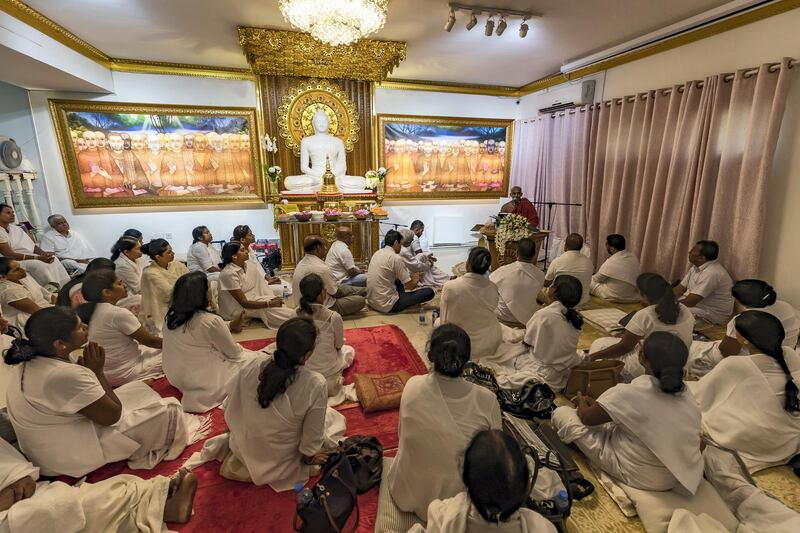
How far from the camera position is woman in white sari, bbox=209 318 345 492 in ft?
6.65

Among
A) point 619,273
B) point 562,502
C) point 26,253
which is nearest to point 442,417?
point 562,502

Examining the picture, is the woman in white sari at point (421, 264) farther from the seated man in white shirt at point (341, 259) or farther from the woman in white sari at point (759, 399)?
the woman in white sari at point (759, 399)

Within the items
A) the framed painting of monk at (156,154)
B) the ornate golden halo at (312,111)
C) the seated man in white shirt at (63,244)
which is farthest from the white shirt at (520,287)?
the seated man in white shirt at (63,244)

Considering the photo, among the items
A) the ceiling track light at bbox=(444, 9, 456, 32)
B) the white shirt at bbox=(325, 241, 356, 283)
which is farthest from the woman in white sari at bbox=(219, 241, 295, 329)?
the ceiling track light at bbox=(444, 9, 456, 32)

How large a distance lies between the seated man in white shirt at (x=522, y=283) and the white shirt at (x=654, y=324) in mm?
1456

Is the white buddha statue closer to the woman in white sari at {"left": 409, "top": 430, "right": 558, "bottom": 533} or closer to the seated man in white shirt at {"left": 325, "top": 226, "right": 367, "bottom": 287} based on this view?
the seated man in white shirt at {"left": 325, "top": 226, "right": 367, "bottom": 287}

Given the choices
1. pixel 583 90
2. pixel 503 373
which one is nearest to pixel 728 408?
pixel 503 373

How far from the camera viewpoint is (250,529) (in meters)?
2.11

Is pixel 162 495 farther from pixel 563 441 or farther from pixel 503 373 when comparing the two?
pixel 503 373

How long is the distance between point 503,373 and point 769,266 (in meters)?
3.97

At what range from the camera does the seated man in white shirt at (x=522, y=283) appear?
452 centimetres

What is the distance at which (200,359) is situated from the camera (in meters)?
3.00

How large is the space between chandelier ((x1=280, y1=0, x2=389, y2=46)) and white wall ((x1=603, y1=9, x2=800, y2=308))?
4458 millimetres

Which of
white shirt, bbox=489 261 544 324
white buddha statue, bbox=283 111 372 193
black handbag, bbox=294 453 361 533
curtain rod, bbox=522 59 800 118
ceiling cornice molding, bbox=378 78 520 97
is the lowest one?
black handbag, bbox=294 453 361 533
